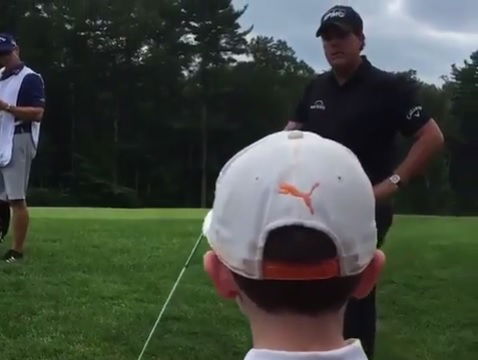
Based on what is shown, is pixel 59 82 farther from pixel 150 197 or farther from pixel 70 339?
pixel 70 339

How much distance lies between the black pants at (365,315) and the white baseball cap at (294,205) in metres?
2.24

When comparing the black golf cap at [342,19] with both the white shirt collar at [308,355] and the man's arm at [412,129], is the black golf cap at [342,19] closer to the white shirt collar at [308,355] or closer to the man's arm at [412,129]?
the man's arm at [412,129]

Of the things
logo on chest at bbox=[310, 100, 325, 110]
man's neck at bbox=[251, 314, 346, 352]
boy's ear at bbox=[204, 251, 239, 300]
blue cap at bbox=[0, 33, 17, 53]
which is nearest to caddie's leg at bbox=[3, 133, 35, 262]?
blue cap at bbox=[0, 33, 17, 53]

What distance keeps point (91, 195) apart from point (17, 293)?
131 feet

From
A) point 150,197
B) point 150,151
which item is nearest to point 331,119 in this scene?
point 150,197

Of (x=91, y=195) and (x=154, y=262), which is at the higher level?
(x=154, y=262)

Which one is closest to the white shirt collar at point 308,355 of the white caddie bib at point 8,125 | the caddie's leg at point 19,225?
the caddie's leg at point 19,225

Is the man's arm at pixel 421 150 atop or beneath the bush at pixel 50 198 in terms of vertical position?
atop

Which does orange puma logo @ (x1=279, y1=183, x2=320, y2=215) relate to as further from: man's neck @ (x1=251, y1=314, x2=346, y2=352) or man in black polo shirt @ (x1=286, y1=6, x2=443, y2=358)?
man in black polo shirt @ (x1=286, y1=6, x2=443, y2=358)

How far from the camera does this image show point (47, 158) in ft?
163

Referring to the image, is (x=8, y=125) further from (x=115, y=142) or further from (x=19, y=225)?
(x=115, y=142)

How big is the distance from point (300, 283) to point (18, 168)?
5.65m

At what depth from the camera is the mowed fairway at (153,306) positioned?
482 centimetres

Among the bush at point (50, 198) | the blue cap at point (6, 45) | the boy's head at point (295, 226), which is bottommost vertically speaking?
the bush at point (50, 198)
